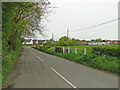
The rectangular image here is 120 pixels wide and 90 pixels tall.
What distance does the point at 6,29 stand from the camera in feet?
32.3

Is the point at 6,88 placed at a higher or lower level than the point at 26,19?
lower

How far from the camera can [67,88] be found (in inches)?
235

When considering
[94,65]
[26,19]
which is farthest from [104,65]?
[26,19]

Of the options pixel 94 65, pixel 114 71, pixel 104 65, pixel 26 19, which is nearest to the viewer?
pixel 114 71

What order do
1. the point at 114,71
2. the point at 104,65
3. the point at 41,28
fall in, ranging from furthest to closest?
the point at 41,28 → the point at 104,65 → the point at 114,71

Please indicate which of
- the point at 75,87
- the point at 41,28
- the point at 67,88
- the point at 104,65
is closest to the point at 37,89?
the point at 67,88

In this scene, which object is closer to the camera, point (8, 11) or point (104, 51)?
point (8, 11)

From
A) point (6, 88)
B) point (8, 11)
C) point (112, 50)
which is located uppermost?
point (8, 11)

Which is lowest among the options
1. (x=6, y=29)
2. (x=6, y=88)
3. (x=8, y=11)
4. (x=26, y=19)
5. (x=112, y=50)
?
(x=6, y=88)

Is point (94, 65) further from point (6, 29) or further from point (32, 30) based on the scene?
point (32, 30)

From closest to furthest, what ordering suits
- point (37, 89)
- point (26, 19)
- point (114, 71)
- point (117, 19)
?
point (37, 89) → point (114, 71) → point (117, 19) → point (26, 19)

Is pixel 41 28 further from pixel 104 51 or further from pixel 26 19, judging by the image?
pixel 104 51

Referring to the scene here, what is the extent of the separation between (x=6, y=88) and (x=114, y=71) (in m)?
6.90

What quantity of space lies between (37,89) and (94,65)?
7.35 m
